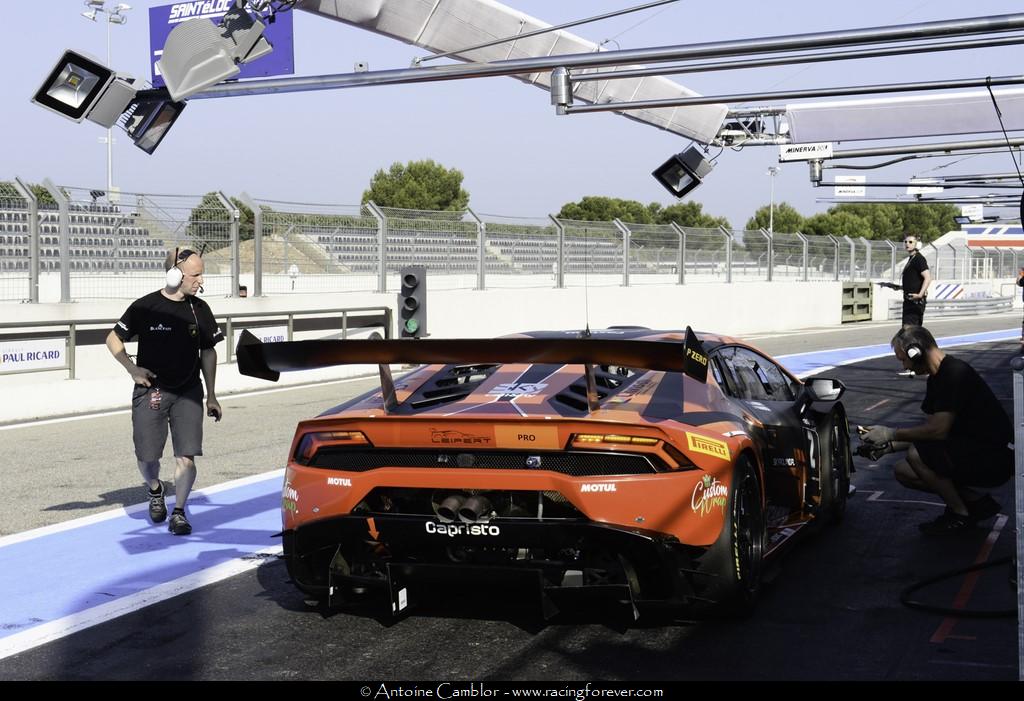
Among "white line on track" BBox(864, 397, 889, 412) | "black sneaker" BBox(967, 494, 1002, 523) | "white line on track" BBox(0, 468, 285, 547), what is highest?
"black sneaker" BBox(967, 494, 1002, 523)

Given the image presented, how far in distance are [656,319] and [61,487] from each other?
775 inches

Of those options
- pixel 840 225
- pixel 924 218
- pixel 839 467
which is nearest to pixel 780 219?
pixel 840 225

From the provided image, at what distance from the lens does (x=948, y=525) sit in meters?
7.36

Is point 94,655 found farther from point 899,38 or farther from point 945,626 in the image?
point 899,38

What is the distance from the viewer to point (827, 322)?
35.3m

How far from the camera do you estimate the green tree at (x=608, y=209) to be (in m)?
111

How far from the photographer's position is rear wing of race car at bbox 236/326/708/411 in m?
4.63

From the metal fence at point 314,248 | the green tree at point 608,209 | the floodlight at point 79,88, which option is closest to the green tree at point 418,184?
the green tree at point 608,209

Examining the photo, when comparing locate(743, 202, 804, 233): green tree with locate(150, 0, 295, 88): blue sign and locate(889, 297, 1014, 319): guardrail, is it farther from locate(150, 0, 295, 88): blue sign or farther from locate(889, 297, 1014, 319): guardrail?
locate(150, 0, 295, 88): blue sign

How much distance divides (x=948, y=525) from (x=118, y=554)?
496 cm

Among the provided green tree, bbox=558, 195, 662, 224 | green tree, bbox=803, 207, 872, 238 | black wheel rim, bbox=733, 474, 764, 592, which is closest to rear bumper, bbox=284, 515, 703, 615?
black wheel rim, bbox=733, 474, 764, 592

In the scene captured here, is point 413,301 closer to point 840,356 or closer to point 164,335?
point 164,335

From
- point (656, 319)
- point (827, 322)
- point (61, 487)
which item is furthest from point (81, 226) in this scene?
point (827, 322)

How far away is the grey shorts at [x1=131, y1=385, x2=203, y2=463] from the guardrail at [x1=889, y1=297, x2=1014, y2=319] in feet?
110
